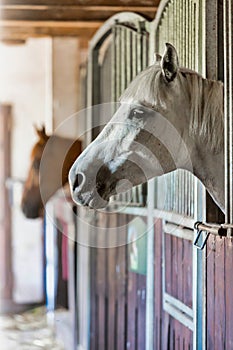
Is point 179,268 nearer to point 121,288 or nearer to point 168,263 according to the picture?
point 168,263

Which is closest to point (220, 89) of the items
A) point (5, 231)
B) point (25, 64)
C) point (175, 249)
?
point (175, 249)

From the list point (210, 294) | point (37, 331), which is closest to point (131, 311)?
point (210, 294)

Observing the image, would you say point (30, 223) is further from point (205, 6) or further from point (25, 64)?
point (205, 6)

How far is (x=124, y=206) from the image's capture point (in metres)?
2.53

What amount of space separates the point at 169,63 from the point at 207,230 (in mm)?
382

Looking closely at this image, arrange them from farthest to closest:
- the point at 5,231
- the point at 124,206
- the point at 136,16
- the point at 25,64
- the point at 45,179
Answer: the point at 5,231, the point at 25,64, the point at 45,179, the point at 124,206, the point at 136,16

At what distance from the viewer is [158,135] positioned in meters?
1.65

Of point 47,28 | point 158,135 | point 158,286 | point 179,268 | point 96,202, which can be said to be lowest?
point 158,286

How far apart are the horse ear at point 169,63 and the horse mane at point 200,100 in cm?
2

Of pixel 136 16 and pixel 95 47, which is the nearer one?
pixel 136 16

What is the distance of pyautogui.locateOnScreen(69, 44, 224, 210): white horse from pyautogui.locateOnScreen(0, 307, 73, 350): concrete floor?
5.47 feet

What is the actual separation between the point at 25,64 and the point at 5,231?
114 cm

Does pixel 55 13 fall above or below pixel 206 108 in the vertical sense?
above

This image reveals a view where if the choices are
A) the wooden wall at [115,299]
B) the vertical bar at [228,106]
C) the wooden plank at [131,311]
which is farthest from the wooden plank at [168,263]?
the vertical bar at [228,106]
